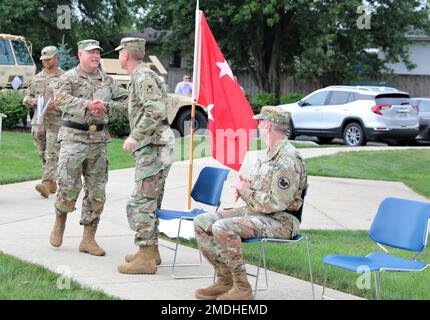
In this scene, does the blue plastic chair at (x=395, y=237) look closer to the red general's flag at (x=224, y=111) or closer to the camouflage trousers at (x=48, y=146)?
the red general's flag at (x=224, y=111)

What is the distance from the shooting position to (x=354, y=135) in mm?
22000

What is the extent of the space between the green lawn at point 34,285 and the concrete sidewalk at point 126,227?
0.19 meters

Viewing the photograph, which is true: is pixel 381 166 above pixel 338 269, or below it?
below

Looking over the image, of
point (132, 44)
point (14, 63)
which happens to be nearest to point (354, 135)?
point (14, 63)

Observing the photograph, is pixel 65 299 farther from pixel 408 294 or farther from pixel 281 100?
pixel 281 100

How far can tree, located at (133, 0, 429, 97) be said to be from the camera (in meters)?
31.8

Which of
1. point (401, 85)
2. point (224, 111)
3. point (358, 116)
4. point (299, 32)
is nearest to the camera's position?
point (224, 111)

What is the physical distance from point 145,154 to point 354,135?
15239mm

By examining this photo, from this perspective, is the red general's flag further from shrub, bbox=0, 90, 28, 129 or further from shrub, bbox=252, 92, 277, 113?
shrub, bbox=252, 92, 277, 113

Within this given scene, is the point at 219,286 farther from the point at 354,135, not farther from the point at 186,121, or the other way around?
the point at 354,135

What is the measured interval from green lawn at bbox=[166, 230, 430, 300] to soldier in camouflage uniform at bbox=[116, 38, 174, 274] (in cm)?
97

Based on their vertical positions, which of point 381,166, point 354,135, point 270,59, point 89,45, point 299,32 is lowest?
point 381,166

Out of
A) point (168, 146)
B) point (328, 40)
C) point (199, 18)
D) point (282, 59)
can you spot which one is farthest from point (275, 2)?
point (168, 146)
